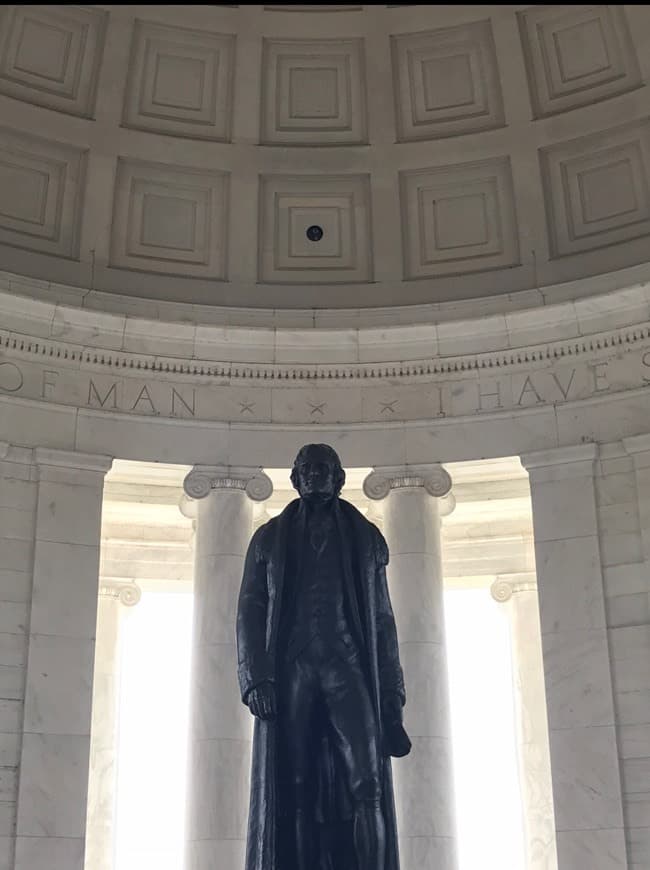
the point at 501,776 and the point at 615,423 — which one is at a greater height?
the point at 615,423

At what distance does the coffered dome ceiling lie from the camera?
89.4 feet

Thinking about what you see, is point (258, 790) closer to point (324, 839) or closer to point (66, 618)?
point (324, 839)

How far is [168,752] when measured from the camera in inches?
1342

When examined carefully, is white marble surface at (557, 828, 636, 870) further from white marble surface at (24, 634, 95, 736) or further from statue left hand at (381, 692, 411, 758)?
statue left hand at (381, 692, 411, 758)

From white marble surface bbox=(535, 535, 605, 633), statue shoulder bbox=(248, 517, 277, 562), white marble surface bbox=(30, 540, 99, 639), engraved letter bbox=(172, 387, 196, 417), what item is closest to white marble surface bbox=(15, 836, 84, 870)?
white marble surface bbox=(30, 540, 99, 639)

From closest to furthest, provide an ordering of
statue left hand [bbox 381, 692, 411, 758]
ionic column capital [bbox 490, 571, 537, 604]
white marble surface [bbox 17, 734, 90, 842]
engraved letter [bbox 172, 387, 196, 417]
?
statue left hand [bbox 381, 692, 411, 758] < white marble surface [bbox 17, 734, 90, 842] < engraved letter [bbox 172, 387, 196, 417] < ionic column capital [bbox 490, 571, 537, 604]

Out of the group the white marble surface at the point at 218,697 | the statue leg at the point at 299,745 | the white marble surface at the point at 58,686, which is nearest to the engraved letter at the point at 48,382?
the white marble surface at the point at 58,686

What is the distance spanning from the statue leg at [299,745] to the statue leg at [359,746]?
0.68 feet

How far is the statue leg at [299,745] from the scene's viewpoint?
12.5 metres

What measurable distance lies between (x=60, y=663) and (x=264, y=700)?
12369mm

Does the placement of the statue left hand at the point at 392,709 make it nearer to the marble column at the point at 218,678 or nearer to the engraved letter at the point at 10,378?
the marble column at the point at 218,678

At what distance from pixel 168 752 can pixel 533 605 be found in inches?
401

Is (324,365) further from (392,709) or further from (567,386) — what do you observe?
(392,709)

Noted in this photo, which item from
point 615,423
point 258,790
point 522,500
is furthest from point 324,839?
point 522,500
